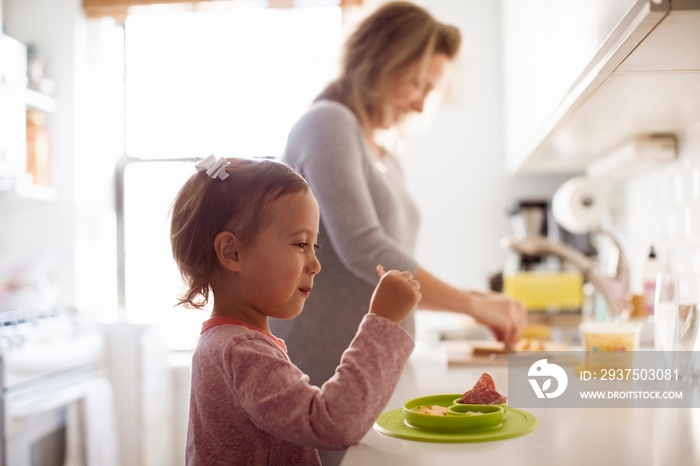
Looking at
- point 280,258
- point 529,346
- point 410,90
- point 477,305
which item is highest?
point 410,90

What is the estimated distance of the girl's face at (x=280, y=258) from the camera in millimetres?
719

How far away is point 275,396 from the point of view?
0.61 meters

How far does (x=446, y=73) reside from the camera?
1.46m

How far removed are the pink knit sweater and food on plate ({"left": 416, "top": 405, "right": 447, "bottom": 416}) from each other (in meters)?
0.13

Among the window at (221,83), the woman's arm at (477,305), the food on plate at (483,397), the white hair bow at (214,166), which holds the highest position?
the window at (221,83)

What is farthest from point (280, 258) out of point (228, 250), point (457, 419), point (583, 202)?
point (583, 202)

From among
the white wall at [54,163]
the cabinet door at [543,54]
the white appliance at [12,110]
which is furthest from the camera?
the white wall at [54,163]

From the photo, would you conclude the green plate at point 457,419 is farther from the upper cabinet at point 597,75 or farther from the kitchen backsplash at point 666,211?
the kitchen backsplash at point 666,211

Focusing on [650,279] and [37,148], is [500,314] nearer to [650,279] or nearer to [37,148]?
[650,279]

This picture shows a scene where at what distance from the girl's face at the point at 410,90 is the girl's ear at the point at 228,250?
64 cm

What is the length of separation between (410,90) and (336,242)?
0.45 m

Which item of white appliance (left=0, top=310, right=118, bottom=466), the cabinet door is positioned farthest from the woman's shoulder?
white appliance (left=0, top=310, right=118, bottom=466)

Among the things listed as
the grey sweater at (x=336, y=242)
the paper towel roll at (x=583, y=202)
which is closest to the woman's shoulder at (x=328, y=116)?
the grey sweater at (x=336, y=242)

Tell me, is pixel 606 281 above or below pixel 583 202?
below
